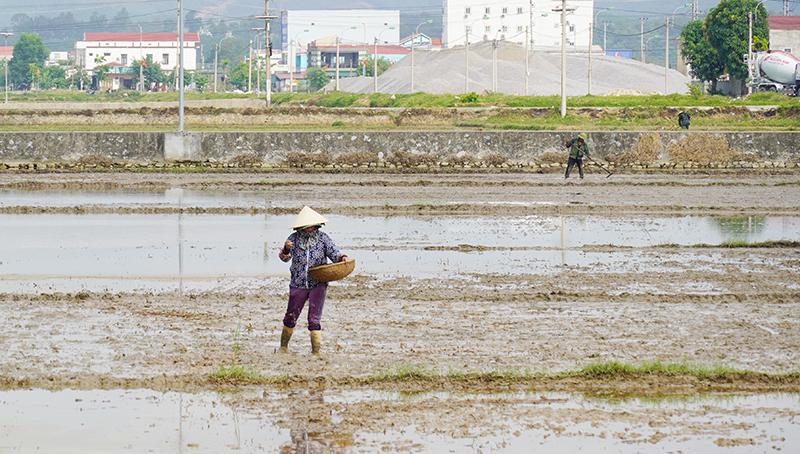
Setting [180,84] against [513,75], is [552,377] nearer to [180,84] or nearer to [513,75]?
[180,84]

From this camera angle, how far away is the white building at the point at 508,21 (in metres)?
191

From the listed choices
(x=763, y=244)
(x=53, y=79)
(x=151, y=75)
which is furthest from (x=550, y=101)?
(x=53, y=79)

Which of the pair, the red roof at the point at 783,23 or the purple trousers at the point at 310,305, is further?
the red roof at the point at 783,23

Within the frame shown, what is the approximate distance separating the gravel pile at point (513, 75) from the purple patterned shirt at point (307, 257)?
92.9 meters

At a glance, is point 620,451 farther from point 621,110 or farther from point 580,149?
point 621,110

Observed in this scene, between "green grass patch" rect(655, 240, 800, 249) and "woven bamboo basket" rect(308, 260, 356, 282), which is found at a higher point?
"woven bamboo basket" rect(308, 260, 356, 282)

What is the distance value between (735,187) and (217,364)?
83.2 feet

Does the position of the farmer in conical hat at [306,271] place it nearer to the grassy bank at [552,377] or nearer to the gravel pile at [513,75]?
the grassy bank at [552,377]

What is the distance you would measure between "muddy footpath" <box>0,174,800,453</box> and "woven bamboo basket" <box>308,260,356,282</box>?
697 millimetres

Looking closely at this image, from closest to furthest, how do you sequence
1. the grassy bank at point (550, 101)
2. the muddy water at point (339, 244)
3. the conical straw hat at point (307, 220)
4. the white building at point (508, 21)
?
1. the conical straw hat at point (307, 220)
2. the muddy water at point (339, 244)
3. the grassy bank at point (550, 101)
4. the white building at point (508, 21)

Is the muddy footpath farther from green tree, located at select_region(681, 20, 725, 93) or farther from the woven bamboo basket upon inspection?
green tree, located at select_region(681, 20, 725, 93)

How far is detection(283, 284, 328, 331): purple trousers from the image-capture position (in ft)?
43.5

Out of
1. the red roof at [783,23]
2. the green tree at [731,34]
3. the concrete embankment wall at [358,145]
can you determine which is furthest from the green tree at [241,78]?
the concrete embankment wall at [358,145]

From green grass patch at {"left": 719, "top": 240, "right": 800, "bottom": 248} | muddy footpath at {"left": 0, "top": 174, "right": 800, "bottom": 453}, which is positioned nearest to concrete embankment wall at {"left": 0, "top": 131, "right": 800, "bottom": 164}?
muddy footpath at {"left": 0, "top": 174, "right": 800, "bottom": 453}
